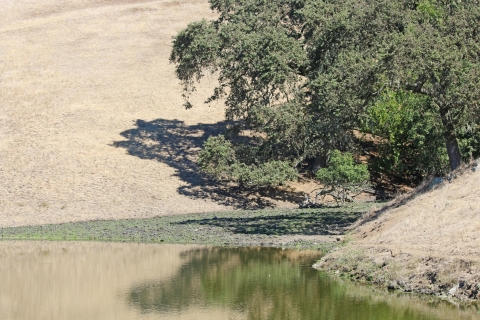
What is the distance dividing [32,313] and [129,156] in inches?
1119

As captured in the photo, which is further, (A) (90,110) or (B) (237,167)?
(A) (90,110)

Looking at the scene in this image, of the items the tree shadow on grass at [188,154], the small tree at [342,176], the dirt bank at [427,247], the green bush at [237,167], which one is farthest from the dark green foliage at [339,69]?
the dirt bank at [427,247]

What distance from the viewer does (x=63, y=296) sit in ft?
69.7

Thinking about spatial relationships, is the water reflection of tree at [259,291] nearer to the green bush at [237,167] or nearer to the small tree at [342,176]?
the small tree at [342,176]

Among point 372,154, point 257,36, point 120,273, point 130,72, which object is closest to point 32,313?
point 120,273

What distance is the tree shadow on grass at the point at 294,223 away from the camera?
99.0 feet

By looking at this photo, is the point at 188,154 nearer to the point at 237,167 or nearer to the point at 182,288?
the point at 237,167

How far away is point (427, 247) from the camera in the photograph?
20906 millimetres

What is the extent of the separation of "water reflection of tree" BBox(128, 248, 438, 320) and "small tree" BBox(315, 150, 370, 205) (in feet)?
46.5

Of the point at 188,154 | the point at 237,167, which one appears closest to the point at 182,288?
the point at 237,167

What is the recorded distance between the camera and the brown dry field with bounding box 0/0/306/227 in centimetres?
4084

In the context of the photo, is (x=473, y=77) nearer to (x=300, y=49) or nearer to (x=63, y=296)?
(x=63, y=296)

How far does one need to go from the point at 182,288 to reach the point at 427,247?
7.03 meters

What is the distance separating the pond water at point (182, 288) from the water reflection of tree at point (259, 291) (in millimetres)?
25
